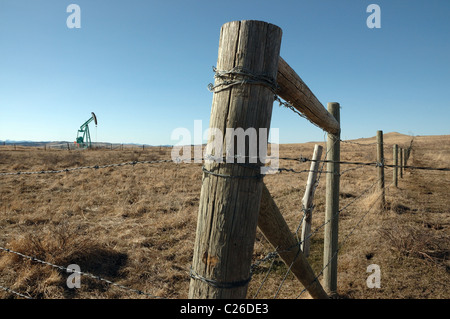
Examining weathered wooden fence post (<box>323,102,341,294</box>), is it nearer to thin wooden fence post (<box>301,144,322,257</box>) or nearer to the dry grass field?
the dry grass field

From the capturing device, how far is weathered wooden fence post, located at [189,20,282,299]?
3.65ft

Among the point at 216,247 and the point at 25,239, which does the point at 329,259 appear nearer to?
the point at 216,247

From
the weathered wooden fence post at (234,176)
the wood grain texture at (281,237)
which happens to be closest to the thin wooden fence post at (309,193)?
the wood grain texture at (281,237)

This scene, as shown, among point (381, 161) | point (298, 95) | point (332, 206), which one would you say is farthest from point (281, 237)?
point (381, 161)

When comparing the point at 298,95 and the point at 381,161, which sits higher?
the point at 298,95

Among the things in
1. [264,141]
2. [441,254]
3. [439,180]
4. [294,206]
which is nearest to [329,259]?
[441,254]

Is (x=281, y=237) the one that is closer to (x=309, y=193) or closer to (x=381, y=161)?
(x=309, y=193)

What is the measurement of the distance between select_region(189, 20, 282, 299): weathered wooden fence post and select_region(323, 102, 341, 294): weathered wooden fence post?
2107 millimetres

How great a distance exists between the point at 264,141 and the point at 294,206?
6.48 metres

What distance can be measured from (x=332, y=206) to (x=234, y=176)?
2390 mm

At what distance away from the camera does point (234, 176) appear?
43.6 inches

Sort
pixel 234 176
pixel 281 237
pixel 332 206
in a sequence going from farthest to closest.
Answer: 1. pixel 332 206
2. pixel 281 237
3. pixel 234 176

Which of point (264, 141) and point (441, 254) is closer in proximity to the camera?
point (264, 141)

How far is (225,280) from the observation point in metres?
1.12
